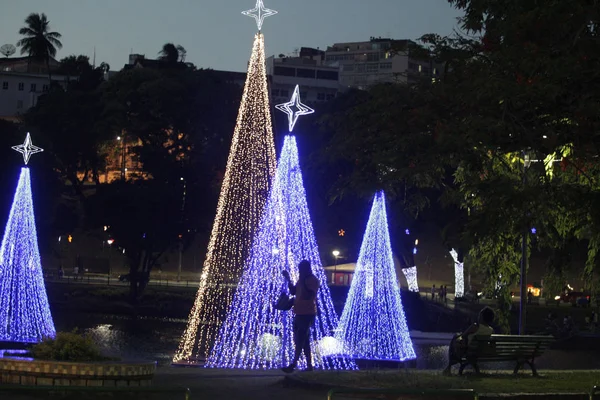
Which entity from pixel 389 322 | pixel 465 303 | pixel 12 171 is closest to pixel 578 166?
pixel 389 322

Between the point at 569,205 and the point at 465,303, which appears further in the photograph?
the point at 465,303

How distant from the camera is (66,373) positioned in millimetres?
12867

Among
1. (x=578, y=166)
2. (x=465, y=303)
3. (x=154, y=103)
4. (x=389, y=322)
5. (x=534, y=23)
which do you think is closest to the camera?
(x=534, y=23)

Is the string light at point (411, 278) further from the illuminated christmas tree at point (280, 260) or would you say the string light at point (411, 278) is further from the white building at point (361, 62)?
the white building at point (361, 62)

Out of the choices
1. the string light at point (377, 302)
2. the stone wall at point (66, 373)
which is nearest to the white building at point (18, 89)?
the string light at point (377, 302)

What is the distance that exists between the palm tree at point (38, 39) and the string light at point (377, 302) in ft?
263

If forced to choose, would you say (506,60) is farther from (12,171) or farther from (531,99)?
(12,171)

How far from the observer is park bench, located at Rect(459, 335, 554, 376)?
16.0 metres

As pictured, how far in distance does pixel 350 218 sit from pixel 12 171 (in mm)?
20631

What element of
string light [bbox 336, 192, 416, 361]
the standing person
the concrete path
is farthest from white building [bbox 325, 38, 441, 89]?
the concrete path

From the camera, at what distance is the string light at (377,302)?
29281mm

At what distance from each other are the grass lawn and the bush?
2907 millimetres

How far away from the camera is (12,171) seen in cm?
5959

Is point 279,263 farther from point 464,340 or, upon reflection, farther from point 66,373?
point 66,373
